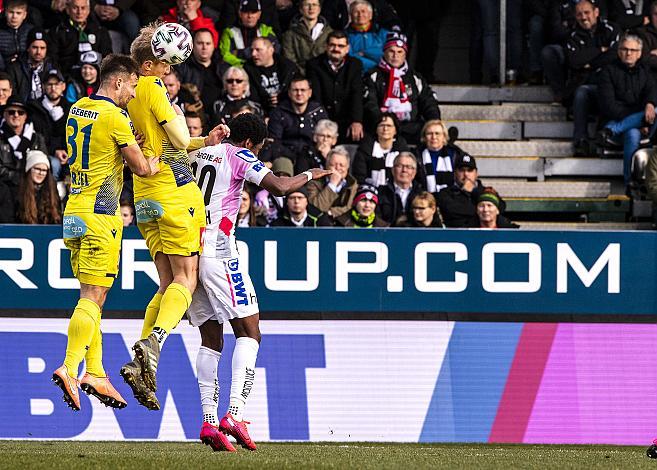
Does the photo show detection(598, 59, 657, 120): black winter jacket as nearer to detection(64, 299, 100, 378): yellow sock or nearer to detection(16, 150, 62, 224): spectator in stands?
detection(16, 150, 62, 224): spectator in stands

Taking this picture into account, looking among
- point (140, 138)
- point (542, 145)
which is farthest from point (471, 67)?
point (140, 138)

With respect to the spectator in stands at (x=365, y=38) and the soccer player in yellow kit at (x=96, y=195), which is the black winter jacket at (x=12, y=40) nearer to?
the spectator in stands at (x=365, y=38)

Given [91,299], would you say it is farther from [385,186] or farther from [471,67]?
[471,67]

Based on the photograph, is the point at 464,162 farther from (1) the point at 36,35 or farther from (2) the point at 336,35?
(1) the point at 36,35

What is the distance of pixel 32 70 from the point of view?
16.2 metres

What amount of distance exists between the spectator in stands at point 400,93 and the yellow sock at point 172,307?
22.4ft

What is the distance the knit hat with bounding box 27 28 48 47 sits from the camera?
53.5ft

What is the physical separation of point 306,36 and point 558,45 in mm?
3276

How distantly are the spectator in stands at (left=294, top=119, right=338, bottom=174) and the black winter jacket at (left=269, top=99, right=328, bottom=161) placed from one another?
0.30 metres

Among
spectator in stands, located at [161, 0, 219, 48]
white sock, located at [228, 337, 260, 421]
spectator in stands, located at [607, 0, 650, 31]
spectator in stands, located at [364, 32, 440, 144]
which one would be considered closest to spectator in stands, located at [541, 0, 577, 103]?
spectator in stands, located at [607, 0, 650, 31]

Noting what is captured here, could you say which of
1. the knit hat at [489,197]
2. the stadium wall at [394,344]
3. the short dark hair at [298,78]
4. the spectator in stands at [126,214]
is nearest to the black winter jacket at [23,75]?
the spectator in stands at [126,214]

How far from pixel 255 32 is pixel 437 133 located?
2.73 meters

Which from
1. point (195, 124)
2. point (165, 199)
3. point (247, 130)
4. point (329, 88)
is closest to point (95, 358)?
point (165, 199)

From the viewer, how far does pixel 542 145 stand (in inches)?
698
